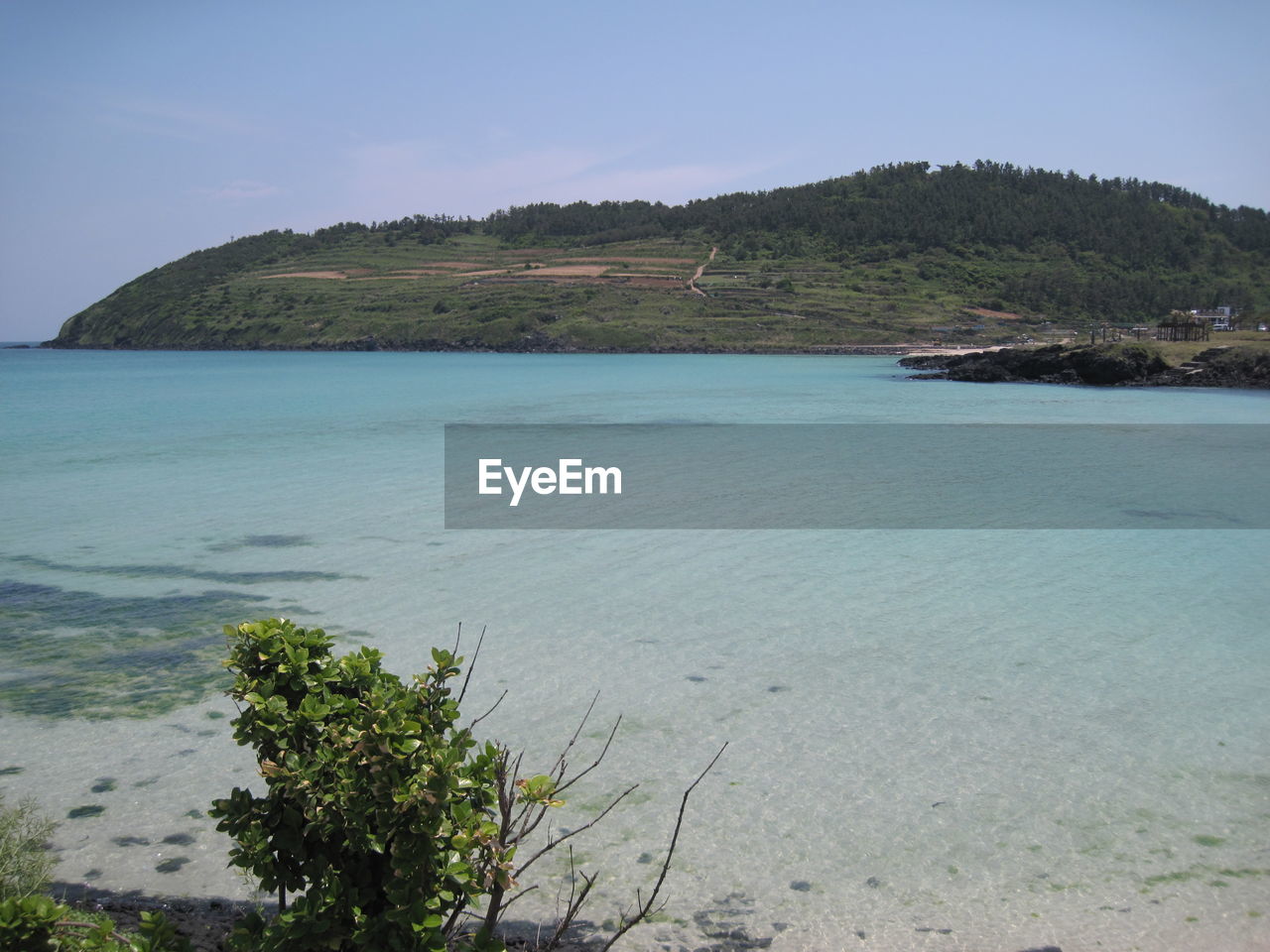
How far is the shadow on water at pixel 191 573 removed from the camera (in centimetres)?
988

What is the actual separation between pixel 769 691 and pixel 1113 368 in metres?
43.9

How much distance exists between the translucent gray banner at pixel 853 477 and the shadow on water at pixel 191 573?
2841 millimetres

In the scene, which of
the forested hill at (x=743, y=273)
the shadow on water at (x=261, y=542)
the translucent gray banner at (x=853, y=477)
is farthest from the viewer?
the forested hill at (x=743, y=273)

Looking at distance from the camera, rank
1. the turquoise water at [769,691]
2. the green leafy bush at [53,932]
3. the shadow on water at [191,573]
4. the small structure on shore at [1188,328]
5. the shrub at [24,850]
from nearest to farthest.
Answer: the green leafy bush at [53,932] < the shrub at [24,850] < the turquoise water at [769,691] < the shadow on water at [191,573] < the small structure on shore at [1188,328]

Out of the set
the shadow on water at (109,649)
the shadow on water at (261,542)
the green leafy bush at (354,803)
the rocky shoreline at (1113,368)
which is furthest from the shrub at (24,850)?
the rocky shoreline at (1113,368)

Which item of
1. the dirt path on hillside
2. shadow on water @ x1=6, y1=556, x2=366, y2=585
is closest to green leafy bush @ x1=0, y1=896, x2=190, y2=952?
shadow on water @ x1=6, y1=556, x2=366, y2=585

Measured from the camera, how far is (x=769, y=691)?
684cm

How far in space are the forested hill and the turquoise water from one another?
7518 centimetres

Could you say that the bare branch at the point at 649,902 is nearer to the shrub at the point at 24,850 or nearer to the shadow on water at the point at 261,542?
the shrub at the point at 24,850

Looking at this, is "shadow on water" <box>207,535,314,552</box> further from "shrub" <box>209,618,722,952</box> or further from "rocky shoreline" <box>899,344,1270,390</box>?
"rocky shoreline" <box>899,344,1270,390</box>

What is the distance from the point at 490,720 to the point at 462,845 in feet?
12.3

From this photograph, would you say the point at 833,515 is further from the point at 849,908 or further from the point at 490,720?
the point at 849,908

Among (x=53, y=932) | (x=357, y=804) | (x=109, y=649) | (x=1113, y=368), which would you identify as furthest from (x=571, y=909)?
(x=1113, y=368)

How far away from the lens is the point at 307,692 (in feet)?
9.12
